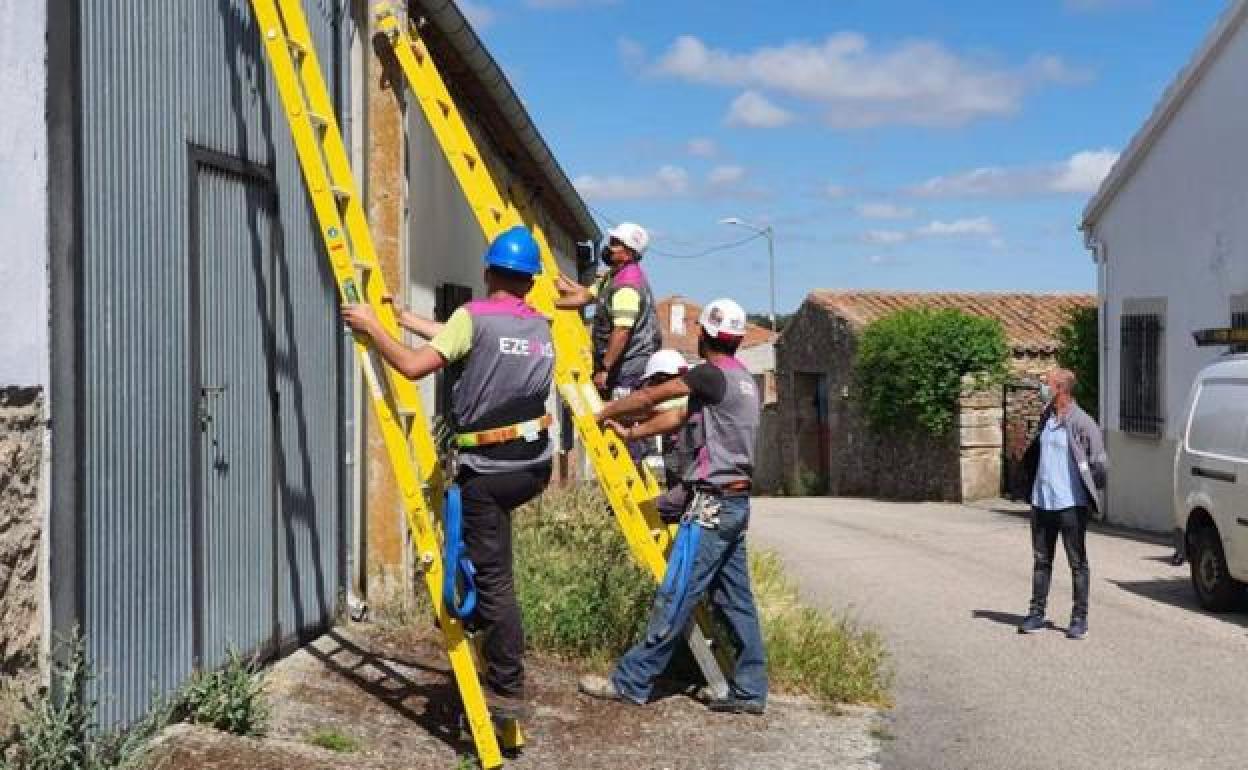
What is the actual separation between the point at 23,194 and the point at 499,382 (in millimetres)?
2029

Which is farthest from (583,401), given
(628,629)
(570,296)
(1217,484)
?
(1217,484)

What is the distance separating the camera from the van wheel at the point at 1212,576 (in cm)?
1219

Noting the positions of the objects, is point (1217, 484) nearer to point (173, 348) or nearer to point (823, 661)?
point (823, 661)

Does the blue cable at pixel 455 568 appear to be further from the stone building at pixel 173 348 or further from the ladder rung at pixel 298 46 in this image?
the ladder rung at pixel 298 46

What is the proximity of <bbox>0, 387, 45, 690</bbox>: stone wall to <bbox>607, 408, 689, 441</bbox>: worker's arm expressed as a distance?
11.4ft

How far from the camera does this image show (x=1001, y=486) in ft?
90.0

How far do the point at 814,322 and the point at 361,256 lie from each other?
30.6 m

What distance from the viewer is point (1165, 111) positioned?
1941cm

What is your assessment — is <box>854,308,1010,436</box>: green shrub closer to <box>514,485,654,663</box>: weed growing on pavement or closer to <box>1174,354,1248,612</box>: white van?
<box>1174,354,1248,612</box>: white van

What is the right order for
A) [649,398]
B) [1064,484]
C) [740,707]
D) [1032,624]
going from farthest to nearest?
[1032,624] → [1064,484] → [740,707] → [649,398]

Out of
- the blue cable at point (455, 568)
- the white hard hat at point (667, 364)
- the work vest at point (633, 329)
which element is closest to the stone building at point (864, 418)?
the work vest at point (633, 329)

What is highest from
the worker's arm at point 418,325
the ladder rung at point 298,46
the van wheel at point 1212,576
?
the ladder rung at point 298,46

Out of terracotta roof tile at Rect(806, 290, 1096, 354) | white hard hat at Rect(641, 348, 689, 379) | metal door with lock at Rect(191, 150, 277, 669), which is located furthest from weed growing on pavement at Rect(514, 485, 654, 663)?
terracotta roof tile at Rect(806, 290, 1096, 354)

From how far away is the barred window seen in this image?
1980 centimetres
